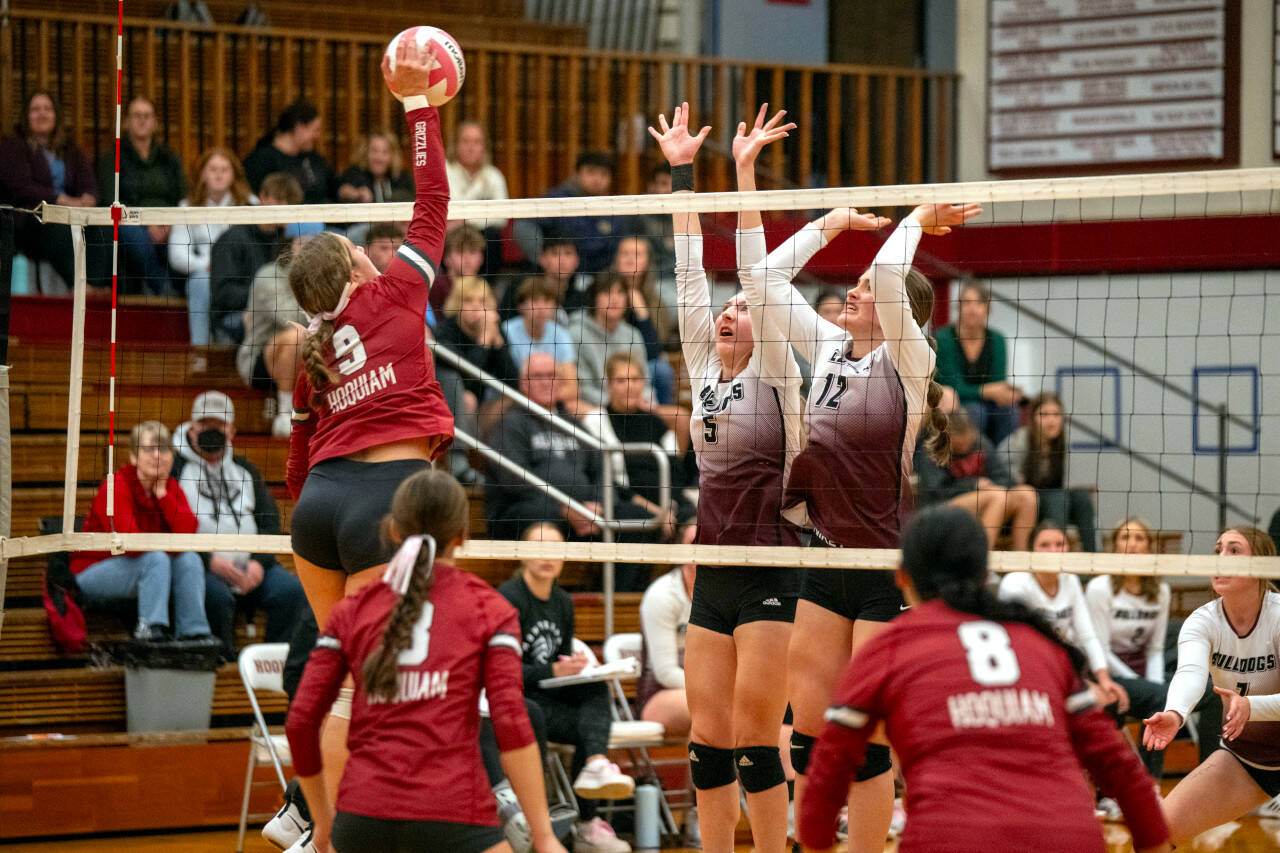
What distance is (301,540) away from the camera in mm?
4352

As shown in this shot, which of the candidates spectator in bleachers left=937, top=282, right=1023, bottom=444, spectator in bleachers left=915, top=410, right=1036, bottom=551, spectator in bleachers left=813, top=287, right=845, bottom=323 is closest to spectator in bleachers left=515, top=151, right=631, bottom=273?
spectator in bleachers left=813, top=287, right=845, bottom=323

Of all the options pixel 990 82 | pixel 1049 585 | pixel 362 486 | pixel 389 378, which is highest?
pixel 990 82

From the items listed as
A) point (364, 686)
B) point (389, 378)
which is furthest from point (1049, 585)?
point (364, 686)

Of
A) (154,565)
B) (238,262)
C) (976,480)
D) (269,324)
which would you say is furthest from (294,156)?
(976,480)

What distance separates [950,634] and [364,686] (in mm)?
1305

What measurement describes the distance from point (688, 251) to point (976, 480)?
12.6ft

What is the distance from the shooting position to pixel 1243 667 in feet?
17.4

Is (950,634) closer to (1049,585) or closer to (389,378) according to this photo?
(389,378)

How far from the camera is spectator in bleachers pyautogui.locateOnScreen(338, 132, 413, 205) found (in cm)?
966

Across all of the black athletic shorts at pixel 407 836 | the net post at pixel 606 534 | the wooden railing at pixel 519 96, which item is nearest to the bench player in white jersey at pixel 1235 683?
the black athletic shorts at pixel 407 836

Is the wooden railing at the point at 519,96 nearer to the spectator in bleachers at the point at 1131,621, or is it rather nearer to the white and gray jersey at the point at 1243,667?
the spectator in bleachers at the point at 1131,621

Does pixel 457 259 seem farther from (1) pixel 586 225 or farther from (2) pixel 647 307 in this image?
(1) pixel 586 225

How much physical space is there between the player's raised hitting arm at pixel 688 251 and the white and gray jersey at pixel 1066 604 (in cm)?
348

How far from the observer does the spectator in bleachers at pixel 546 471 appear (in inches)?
313
